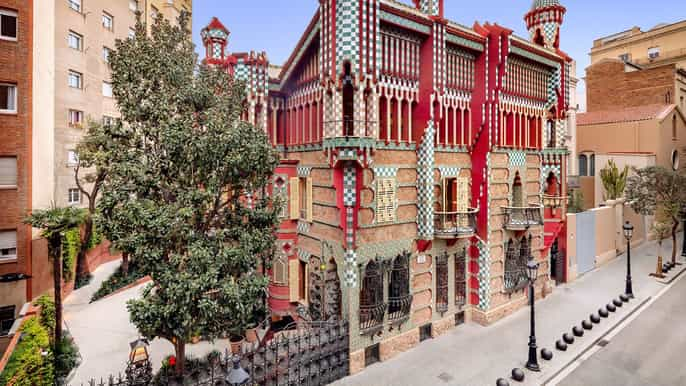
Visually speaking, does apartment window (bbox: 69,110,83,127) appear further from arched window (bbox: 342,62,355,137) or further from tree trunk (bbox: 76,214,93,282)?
arched window (bbox: 342,62,355,137)

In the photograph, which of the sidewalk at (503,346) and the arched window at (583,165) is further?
the arched window at (583,165)

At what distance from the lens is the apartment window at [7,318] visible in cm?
1505

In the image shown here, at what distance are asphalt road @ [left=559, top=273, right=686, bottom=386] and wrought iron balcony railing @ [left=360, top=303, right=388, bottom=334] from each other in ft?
20.9

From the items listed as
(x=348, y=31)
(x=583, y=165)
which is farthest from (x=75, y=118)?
(x=583, y=165)

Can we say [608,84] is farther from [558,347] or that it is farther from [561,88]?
[558,347]

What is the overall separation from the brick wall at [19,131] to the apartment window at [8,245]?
0.69 ft

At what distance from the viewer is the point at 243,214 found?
33.1ft

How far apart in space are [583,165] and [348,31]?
1201 inches

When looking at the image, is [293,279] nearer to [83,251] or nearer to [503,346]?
[503,346]

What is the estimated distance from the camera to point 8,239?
601 inches

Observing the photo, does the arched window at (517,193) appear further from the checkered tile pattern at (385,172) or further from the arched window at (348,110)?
the arched window at (348,110)

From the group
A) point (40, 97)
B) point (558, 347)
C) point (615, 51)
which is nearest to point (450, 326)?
point (558, 347)

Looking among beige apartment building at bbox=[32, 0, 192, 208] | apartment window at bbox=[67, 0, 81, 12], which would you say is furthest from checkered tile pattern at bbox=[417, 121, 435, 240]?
apartment window at bbox=[67, 0, 81, 12]

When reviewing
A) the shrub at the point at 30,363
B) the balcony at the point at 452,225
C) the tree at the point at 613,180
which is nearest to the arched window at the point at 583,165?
the tree at the point at 613,180
